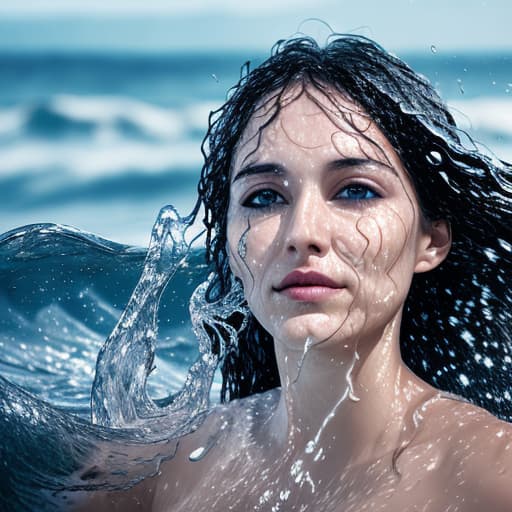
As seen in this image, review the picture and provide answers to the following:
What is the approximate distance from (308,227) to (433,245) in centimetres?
23

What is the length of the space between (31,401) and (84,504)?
18 centimetres

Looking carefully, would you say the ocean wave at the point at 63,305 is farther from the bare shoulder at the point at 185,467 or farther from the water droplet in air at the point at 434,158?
the water droplet in air at the point at 434,158

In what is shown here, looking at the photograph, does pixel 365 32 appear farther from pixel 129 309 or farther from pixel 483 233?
pixel 129 309

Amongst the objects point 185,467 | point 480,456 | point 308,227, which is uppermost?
point 308,227

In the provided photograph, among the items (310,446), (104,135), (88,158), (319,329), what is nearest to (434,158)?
(319,329)

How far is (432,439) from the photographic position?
4.01 feet

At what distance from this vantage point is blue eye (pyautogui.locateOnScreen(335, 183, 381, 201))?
1.24 meters

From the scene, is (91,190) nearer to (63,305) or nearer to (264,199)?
(63,305)

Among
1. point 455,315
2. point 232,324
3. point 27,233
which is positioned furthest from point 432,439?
point 27,233

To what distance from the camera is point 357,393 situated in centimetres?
125

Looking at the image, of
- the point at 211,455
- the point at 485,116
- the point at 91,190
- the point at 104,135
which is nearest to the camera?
the point at 211,455

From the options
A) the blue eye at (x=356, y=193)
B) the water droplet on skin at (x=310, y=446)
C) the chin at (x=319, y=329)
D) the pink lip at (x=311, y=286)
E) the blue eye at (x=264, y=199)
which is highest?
the blue eye at (x=356, y=193)

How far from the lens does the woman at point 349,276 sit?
3.93 ft

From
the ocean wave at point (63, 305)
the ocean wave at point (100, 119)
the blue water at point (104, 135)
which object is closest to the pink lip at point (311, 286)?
the ocean wave at point (63, 305)
